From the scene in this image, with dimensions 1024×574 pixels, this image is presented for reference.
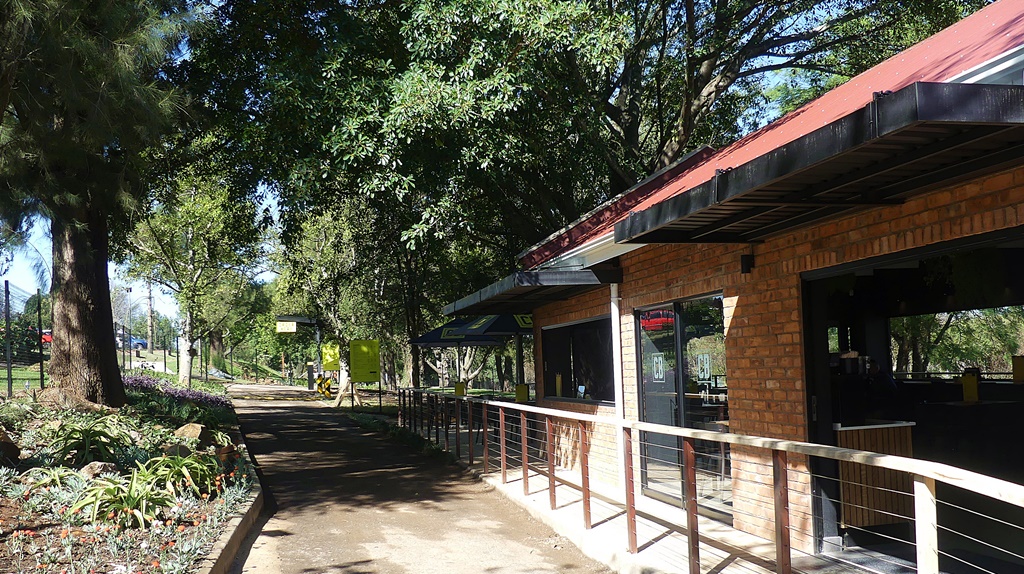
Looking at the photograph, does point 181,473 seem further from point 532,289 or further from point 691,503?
point 691,503

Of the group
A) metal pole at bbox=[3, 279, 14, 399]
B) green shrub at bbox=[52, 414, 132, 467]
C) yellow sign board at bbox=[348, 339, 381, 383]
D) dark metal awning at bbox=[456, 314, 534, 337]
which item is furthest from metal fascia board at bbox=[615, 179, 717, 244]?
yellow sign board at bbox=[348, 339, 381, 383]

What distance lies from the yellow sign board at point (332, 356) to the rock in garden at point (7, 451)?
24982 millimetres

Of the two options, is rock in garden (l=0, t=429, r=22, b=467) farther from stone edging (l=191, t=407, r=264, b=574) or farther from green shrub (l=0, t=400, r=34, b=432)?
stone edging (l=191, t=407, r=264, b=574)

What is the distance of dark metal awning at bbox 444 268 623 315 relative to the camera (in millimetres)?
9492

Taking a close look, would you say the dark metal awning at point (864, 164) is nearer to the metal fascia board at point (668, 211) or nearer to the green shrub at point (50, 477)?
the metal fascia board at point (668, 211)

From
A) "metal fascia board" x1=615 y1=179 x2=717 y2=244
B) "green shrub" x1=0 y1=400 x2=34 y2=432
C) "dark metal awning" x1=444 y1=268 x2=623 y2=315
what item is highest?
"metal fascia board" x1=615 y1=179 x2=717 y2=244

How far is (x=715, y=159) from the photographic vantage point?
392 inches

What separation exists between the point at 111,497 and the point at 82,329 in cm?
706

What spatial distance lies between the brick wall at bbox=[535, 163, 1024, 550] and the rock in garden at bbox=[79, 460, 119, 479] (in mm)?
5435

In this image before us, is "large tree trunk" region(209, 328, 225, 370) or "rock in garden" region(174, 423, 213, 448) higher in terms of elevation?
"large tree trunk" region(209, 328, 225, 370)

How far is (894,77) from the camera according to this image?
686 centimetres

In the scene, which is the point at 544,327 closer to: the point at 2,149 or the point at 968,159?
the point at 2,149

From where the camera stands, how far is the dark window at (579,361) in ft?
A: 34.8

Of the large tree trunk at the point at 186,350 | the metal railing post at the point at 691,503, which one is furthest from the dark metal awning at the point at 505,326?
the large tree trunk at the point at 186,350
